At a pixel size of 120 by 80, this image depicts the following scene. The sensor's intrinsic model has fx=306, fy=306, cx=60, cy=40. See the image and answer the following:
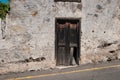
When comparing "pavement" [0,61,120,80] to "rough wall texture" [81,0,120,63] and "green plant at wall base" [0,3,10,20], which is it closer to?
"rough wall texture" [81,0,120,63]

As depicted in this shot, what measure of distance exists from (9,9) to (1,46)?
49.3 inches

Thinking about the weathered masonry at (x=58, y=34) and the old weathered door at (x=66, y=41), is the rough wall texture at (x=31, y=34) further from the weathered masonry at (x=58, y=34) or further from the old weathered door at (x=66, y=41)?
the old weathered door at (x=66, y=41)

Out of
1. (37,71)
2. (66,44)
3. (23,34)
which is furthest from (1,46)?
(66,44)

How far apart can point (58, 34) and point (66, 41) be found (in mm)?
419

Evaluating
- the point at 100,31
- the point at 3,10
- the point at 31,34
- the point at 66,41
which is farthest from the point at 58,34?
the point at 3,10

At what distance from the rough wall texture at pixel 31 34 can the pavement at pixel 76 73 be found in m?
0.32

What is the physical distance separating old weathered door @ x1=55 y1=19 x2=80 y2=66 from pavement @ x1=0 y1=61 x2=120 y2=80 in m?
0.37

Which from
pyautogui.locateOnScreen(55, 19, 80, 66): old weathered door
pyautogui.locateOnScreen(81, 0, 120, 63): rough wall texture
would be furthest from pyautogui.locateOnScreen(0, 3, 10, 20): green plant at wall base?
pyautogui.locateOnScreen(81, 0, 120, 63): rough wall texture

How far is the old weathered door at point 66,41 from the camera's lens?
11.1 meters

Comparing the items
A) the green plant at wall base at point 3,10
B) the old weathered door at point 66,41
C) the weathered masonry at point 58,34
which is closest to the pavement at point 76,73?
the weathered masonry at point 58,34

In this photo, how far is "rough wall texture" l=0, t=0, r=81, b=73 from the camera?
1017 cm

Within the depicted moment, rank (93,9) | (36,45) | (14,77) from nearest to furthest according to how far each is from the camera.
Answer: (14,77)
(36,45)
(93,9)

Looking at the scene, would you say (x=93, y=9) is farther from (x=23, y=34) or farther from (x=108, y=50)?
(x=23, y=34)

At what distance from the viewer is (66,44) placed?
11.2 meters
